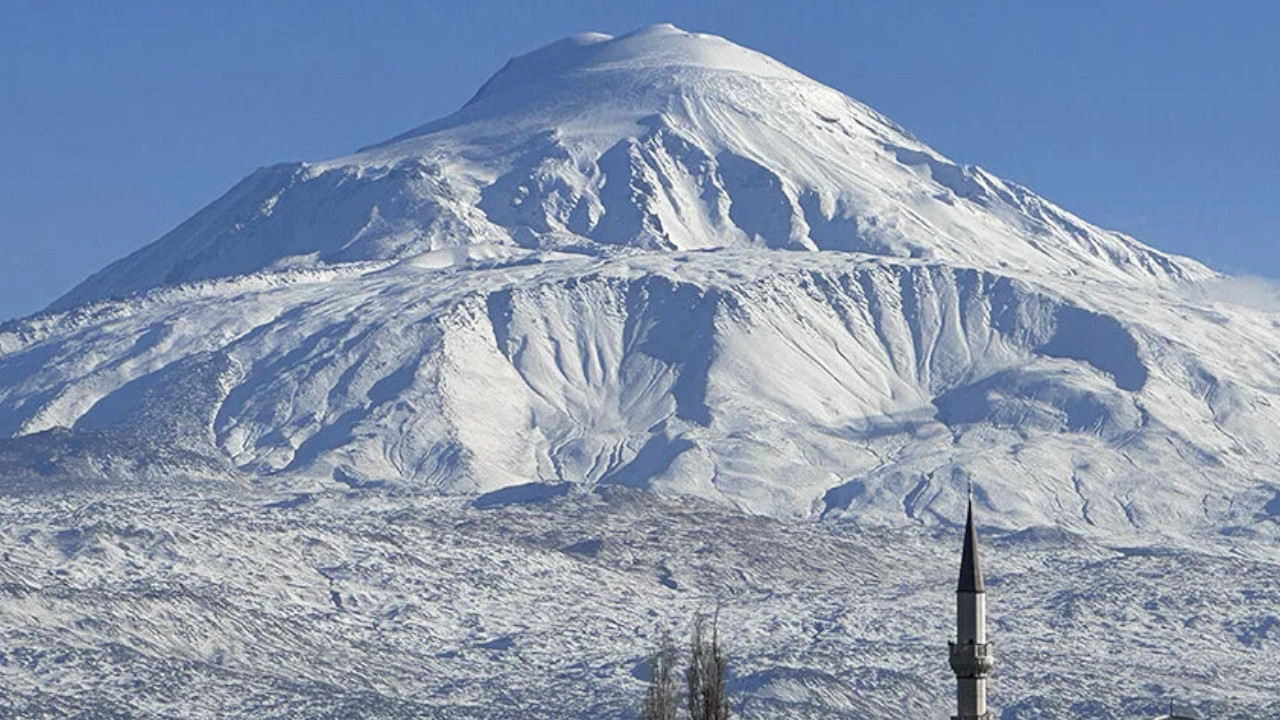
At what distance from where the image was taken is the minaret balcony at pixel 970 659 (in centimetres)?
11144

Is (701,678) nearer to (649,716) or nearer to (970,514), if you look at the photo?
(649,716)

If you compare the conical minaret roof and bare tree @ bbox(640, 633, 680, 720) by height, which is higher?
the conical minaret roof

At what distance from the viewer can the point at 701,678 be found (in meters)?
115

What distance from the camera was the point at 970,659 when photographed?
11144cm

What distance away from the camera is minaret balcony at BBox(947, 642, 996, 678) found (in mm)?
111438

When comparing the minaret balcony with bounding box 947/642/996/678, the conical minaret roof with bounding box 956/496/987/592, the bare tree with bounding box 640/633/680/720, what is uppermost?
the conical minaret roof with bounding box 956/496/987/592

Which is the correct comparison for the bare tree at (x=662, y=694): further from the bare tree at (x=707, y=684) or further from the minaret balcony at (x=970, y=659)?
the minaret balcony at (x=970, y=659)

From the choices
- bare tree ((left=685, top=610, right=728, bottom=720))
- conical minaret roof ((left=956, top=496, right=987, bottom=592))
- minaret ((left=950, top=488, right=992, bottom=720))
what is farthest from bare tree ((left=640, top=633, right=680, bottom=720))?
conical minaret roof ((left=956, top=496, right=987, bottom=592))

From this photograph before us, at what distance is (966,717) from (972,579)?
16.2ft

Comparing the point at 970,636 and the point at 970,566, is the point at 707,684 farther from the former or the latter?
the point at 970,566

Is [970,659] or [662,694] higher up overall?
[970,659]

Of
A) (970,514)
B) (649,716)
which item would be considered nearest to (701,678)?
(649,716)

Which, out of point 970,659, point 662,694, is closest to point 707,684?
point 662,694

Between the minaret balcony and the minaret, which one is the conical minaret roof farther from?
the minaret balcony
